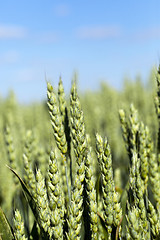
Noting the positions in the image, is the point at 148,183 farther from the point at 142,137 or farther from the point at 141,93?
the point at 141,93

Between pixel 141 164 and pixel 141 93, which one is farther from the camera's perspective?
pixel 141 93

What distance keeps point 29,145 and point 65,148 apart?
0.35 meters

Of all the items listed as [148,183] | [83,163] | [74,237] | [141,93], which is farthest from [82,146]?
[141,93]

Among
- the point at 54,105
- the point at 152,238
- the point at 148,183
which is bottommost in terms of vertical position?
the point at 152,238

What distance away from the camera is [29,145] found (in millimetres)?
1354

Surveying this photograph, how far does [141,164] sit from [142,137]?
116 millimetres

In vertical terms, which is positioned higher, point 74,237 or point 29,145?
point 29,145

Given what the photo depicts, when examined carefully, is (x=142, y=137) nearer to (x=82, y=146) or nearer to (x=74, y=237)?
(x=82, y=146)

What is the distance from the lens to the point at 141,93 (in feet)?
A: 14.2

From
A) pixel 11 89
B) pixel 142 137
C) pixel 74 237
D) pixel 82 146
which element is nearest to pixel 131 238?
pixel 74 237

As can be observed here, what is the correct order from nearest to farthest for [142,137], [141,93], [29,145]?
Result: [142,137], [29,145], [141,93]

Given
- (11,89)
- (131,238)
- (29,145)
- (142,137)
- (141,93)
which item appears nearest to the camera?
(131,238)

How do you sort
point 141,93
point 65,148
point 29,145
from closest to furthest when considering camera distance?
point 65,148
point 29,145
point 141,93

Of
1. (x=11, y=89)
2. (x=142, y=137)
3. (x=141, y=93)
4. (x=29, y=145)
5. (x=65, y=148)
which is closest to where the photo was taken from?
(x=65, y=148)
